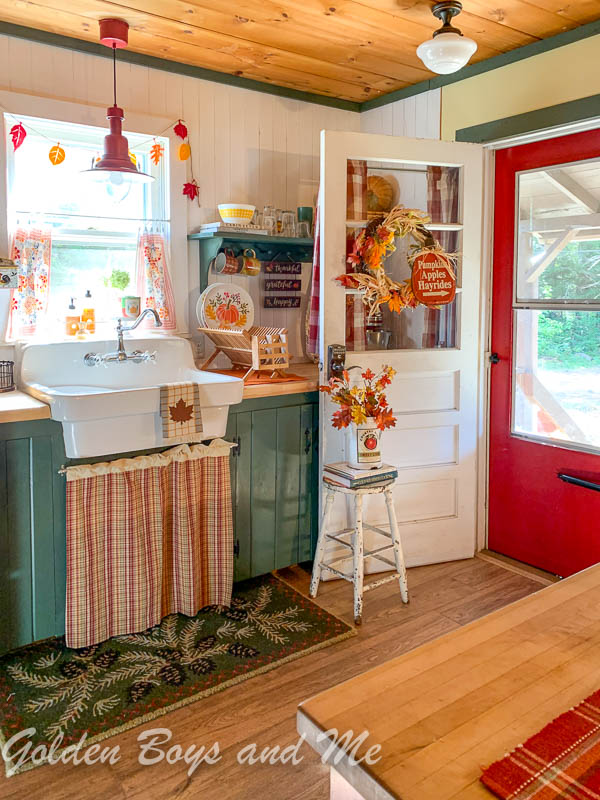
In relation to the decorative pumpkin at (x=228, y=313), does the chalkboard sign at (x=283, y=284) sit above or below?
above

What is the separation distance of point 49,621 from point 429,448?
5.77ft

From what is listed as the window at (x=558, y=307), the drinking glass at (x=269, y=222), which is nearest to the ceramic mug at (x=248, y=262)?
the drinking glass at (x=269, y=222)

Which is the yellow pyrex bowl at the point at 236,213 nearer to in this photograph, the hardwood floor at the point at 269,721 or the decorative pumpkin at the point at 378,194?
the decorative pumpkin at the point at 378,194

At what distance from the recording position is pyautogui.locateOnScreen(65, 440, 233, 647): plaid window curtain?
2.44m

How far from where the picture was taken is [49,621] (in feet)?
8.19

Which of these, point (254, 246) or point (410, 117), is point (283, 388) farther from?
point (410, 117)

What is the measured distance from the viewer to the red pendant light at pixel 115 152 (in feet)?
8.82

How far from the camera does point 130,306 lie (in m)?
3.12

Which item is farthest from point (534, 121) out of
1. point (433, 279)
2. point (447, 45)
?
point (433, 279)

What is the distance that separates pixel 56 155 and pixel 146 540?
1.64 metres

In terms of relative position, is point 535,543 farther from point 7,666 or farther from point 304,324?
point 7,666

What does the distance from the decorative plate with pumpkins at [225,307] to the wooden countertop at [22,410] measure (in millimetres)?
1037

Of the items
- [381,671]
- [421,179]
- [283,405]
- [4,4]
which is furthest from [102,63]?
[381,671]

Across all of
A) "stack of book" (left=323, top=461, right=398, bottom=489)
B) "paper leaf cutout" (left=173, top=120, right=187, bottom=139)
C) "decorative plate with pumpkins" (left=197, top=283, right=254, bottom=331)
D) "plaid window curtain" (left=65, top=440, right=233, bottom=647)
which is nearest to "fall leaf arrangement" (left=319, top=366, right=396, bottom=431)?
"stack of book" (left=323, top=461, right=398, bottom=489)
